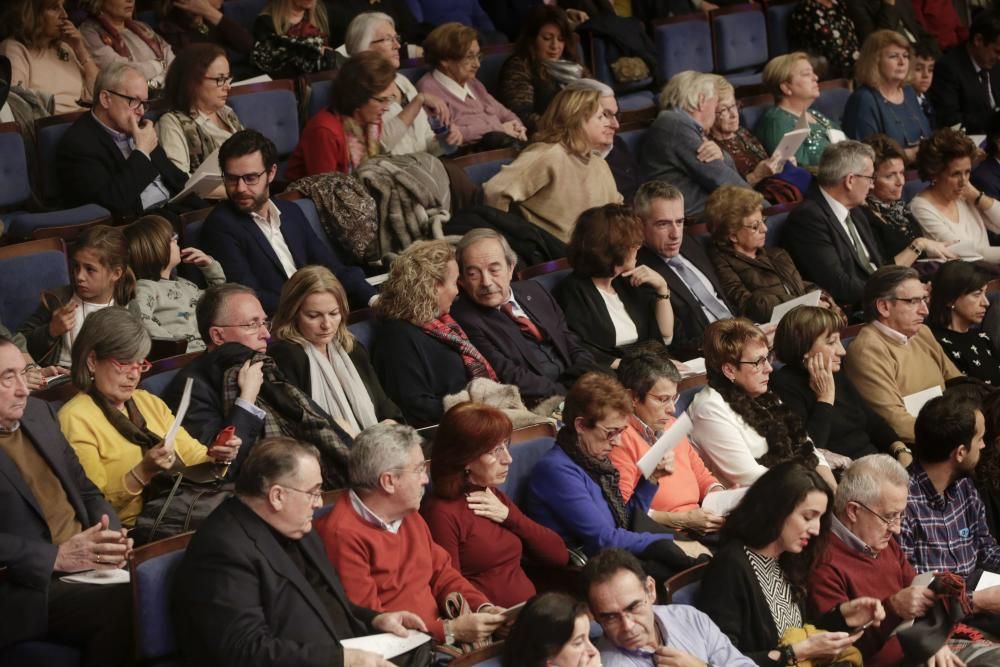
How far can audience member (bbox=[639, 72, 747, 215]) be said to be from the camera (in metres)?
5.96

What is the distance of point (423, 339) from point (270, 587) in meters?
1.43

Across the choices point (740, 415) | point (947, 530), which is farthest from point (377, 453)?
point (947, 530)

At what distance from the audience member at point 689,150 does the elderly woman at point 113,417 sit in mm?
2802

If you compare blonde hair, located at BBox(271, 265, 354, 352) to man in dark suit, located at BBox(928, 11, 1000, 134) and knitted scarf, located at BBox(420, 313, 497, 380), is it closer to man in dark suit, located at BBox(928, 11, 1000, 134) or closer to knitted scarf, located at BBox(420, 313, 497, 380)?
knitted scarf, located at BBox(420, 313, 497, 380)

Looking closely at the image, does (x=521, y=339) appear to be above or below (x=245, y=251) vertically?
below

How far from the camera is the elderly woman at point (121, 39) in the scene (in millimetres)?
5695

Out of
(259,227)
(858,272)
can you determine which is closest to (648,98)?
(858,272)

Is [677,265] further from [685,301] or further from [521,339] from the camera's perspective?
[521,339]

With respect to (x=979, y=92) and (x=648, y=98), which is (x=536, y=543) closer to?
(x=648, y=98)

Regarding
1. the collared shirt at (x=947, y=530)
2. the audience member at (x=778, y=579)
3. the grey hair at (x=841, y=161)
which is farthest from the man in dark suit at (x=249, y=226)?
the grey hair at (x=841, y=161)

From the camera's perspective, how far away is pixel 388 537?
3.44 meters

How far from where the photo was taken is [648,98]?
22.9 ft

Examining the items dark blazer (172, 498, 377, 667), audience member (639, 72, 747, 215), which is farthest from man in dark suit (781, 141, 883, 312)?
dark blazer (172, 498, 377, 667)

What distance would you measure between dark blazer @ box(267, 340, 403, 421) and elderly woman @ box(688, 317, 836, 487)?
0.84 meters
